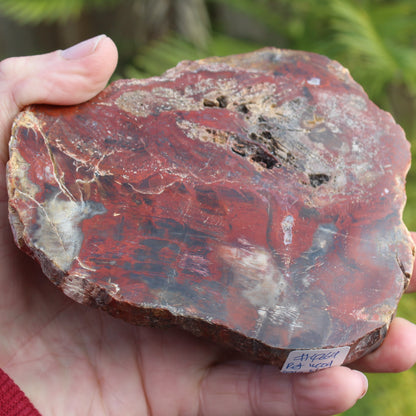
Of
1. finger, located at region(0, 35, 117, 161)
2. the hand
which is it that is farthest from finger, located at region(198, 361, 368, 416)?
finger, located at region(0, 35, 117, 161)

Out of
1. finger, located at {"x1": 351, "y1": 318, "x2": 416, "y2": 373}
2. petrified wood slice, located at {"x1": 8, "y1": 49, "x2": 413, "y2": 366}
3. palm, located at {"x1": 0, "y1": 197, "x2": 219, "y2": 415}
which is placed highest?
petrified wood slice, located at {"x1": 8, "y1": 49, "x2": 413, "y2": 366}

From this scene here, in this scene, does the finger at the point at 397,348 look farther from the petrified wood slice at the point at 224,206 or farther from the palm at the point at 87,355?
the palm at the point at 87,355

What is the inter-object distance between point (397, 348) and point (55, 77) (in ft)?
3.73

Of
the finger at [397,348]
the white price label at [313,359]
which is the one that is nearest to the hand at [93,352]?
the finger at [397,348]

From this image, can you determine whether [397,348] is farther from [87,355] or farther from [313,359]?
[87,355]

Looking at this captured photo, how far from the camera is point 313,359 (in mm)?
1096

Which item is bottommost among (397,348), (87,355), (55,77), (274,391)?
(87,355)

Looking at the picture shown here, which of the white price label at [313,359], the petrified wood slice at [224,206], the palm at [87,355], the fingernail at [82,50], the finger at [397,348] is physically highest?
the fingernail at [82,50]

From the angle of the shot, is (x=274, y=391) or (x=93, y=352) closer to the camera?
(x=274, y=391)

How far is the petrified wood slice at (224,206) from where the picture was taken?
3.55 feet

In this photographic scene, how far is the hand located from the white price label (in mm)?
134

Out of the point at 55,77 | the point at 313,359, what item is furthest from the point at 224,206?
the point at 55,77

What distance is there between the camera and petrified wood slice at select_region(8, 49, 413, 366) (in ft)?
3.55

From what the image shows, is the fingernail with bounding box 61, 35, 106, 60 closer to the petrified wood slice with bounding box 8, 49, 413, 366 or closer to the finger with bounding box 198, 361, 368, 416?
the petrified wood slice with bounding box 8, 49, 413, 366
